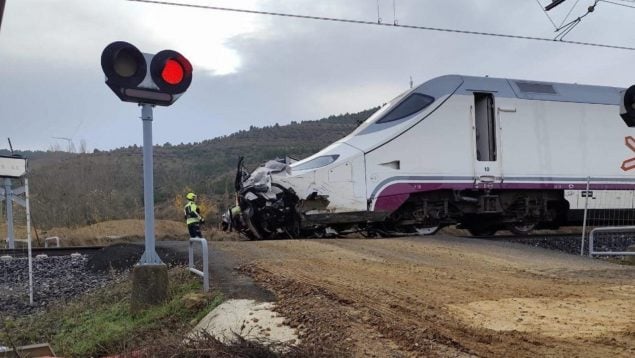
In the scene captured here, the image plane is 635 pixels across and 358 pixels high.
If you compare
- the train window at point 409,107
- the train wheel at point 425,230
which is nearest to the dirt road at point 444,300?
the train wheel at point 425,230

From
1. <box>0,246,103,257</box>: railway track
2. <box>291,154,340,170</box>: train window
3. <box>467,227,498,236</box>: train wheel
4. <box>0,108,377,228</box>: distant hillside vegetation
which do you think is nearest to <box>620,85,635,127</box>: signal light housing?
<box>291,154,340,170</box>: train window

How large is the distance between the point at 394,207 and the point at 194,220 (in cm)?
551

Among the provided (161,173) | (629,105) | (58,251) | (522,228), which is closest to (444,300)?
(629,105)

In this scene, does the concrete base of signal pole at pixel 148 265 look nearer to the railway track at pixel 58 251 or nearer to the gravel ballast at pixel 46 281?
the gravel ballast at pixel 46 281

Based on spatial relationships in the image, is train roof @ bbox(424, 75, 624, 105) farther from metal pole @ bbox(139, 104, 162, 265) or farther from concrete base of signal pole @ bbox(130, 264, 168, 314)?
concrete base of signal pole @ bbox(130, 264, 168, 314)

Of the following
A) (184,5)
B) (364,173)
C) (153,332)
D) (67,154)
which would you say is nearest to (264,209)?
(364,173)

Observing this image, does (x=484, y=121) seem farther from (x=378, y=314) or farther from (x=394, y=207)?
(x=378, y=314)

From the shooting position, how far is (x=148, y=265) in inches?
263

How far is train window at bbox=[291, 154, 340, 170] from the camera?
43.2 ft

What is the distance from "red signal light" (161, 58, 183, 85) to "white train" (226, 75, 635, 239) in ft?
21.7

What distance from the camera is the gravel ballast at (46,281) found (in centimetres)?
906

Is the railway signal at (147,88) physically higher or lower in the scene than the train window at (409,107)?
lower

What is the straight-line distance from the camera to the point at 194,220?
15.6 m

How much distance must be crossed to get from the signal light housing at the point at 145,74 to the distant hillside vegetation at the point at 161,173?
31.5 ft
